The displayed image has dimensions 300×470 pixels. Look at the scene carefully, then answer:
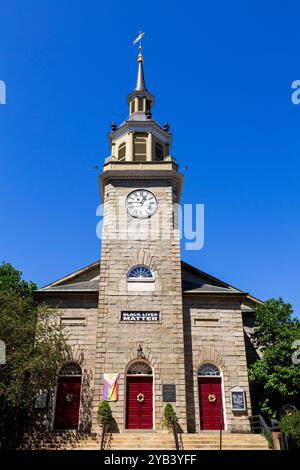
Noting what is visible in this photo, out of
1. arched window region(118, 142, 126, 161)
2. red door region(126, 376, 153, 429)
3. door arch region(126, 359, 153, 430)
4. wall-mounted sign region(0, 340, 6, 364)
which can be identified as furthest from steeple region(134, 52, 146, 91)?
wall-mounted sign region(0, 340, 6, 364)

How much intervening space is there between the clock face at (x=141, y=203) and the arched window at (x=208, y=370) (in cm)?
829

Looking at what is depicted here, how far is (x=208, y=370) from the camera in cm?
2067

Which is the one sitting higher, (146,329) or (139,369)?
(146,329)

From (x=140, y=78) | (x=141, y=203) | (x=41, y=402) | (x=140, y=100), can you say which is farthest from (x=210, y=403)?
(x=140, y=78)

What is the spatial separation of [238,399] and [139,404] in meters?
4.51

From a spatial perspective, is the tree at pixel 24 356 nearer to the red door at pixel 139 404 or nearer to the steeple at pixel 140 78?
the red door at pixel 139 404

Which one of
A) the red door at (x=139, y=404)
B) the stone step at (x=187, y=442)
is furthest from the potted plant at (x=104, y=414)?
the red door at (x=139, y=404)

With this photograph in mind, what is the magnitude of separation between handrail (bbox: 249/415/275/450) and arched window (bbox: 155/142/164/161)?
15.3 metres

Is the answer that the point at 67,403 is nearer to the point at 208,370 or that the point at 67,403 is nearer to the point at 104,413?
the point at 104,413

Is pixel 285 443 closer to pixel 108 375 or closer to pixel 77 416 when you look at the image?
pixel 108 375

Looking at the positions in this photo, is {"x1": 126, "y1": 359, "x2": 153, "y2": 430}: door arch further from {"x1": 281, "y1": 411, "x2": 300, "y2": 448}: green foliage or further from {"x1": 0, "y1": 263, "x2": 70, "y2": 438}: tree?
{"x1": 281, "y1": 411, "x2": 300, "y2": 448}: green foliage

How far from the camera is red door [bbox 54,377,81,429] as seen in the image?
63.6 ft
